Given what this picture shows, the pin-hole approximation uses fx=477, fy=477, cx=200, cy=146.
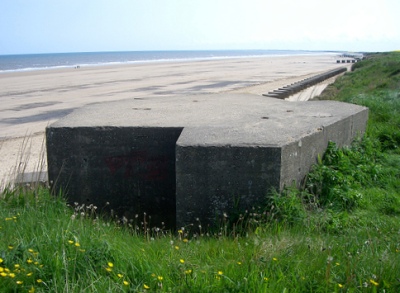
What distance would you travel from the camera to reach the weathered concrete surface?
432 cm

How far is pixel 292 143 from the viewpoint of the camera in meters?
4.50

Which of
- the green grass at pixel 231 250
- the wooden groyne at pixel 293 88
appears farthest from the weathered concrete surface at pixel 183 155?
the wooden groyne at pixel 293 88

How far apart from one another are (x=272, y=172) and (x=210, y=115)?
199 cm

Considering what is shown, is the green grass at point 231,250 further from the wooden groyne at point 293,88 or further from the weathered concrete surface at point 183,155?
the wooden groyne at point 293,88

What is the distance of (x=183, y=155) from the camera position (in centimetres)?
433

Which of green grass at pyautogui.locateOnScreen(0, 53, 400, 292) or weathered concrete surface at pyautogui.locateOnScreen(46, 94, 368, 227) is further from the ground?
weathered concrete surface at pyautogui.locateOnScreen(46, 94, 368, 227)

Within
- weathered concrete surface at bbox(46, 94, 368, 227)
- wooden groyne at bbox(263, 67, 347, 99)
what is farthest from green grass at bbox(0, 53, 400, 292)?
wooden groyne at bbox(263, 67, 347, 99)

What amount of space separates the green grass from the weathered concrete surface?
0.26 m

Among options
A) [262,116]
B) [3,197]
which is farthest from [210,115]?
[3,197]

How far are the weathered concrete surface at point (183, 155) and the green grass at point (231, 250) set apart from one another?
0.26m

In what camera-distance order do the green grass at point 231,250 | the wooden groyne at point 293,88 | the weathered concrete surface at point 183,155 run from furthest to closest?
the wooden groyne at point 293,88 < the weathered concrete surface at point 183,155 < the green grass at point 231,250

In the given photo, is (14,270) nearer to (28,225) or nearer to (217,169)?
(28,225)

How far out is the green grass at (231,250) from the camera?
A: 9.27ft

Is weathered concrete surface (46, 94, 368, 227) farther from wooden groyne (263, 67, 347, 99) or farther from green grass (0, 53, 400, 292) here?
wooden groyne (263, 67, 347, 99)
